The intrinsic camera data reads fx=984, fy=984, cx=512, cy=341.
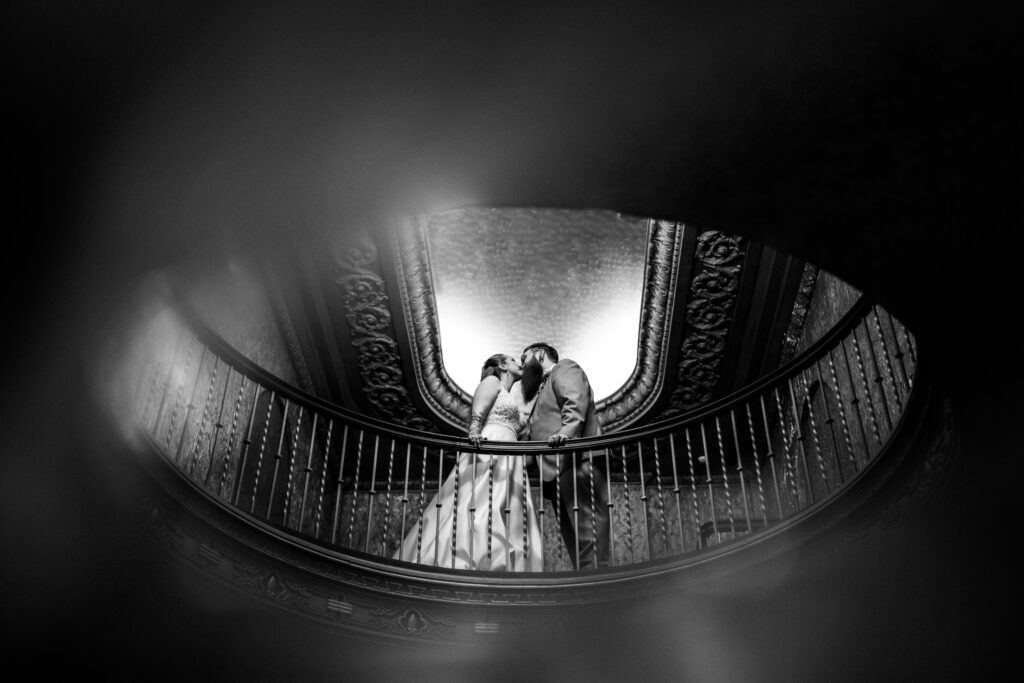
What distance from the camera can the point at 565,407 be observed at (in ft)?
26.0

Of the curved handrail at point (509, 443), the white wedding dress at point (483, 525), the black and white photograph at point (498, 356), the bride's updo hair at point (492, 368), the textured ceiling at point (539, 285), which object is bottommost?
the black and white photograph at point (498, 356)

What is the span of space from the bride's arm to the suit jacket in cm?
38

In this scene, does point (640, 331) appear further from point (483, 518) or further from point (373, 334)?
point (483, 518)

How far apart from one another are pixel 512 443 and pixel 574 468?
19.3 inches

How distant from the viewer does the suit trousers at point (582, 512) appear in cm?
686

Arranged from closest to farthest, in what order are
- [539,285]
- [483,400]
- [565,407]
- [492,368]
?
[565,407] < [483,400] < [492,368] < [539,285]

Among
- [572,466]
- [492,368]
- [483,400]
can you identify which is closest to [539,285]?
[492,368]

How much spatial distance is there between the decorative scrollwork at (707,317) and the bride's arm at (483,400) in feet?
6.43

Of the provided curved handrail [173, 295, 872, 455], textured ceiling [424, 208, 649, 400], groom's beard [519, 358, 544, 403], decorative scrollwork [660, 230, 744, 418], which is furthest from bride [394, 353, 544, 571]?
decorative scrollwork [660, 230, 744, 418]

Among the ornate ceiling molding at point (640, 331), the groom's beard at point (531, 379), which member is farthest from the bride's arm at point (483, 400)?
the ornate ceiling molding at point (640, 331)

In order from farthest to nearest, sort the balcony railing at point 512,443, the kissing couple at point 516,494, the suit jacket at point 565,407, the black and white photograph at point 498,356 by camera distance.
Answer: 1. the suit jacket at point 565,407
2. the kissing couple at point 516,494
3. the balcony railing at point 512,443
4. the black and white photograph at point 498,356

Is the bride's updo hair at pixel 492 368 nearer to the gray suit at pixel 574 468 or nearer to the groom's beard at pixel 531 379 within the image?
the groom's beard at pixel 531 379

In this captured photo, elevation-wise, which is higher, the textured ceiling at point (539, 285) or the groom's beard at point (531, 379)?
the textured ceiling at point (539, 285)

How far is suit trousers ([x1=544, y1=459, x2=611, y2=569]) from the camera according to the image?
686 centimetres
